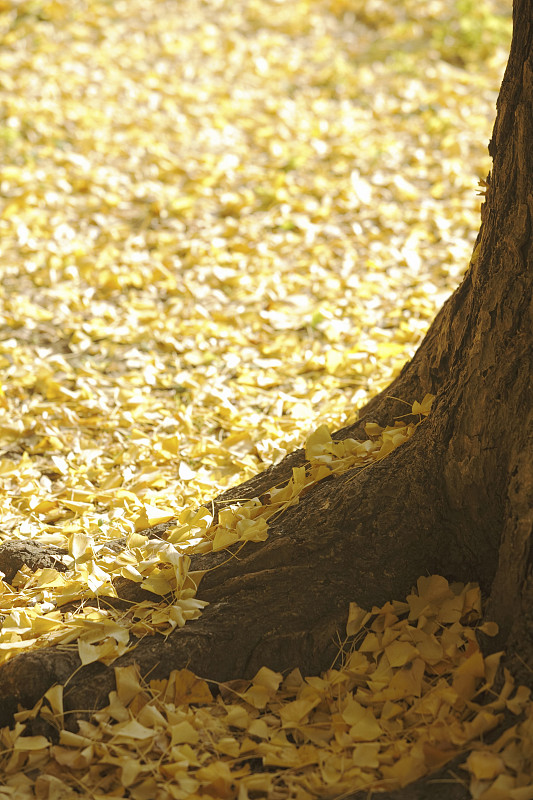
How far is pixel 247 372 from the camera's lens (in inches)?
109

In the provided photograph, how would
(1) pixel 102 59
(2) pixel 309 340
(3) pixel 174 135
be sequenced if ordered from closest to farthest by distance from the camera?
1. (2) pixel 309 340
2. (3) pixel 174 135
3. (1) pixel 102 59

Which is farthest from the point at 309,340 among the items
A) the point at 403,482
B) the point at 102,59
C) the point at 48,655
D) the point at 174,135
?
the point at 102,59

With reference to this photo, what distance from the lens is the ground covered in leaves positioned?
136 cm

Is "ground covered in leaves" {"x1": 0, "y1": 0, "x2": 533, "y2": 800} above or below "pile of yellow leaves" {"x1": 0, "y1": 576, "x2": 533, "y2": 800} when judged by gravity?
above

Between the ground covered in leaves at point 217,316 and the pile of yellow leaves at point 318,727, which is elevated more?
the ground covered in leaves at point 217,316

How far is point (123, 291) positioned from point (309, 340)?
34.7 inches

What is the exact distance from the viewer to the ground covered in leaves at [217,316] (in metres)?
1.36

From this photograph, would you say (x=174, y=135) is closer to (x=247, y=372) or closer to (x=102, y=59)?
(x=102, y=59)

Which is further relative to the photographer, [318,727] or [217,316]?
[217,316]

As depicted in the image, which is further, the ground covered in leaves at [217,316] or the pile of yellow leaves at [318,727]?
the ground covered in leaves at [217,316]

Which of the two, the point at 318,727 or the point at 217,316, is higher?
the point at 217,316

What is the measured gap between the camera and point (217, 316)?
10.1 ft

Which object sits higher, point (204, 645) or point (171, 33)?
point (171, 33)

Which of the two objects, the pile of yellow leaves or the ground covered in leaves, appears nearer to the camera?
the pile of yellow leaves
